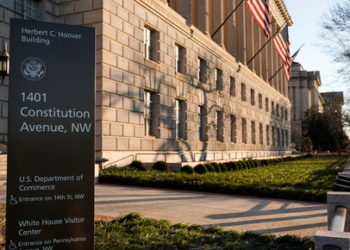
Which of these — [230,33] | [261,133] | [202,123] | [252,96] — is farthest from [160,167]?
[261,133]

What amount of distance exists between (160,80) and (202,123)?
766 centimetres

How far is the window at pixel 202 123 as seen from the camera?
1119 inches

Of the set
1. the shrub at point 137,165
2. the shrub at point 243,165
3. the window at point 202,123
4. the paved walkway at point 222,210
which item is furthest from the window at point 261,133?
the paved walkway at point 222,210

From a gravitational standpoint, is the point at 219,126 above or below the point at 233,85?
below

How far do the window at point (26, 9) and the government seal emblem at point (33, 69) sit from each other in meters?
14.6

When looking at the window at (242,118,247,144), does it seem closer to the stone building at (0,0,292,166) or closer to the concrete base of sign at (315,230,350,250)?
the stone building at (0,0,292,166)

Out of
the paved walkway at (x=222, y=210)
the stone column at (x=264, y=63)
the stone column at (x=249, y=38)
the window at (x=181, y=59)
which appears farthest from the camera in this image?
the stone column at (x=264, y=63)

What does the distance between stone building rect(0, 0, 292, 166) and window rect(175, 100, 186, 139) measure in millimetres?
65

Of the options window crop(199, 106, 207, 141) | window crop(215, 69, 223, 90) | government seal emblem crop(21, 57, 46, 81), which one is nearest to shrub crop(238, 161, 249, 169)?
window crop(199, 106, 207, 141)

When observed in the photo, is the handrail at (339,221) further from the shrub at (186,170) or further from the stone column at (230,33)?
the stone column at (230,33)

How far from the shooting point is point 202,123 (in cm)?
2859

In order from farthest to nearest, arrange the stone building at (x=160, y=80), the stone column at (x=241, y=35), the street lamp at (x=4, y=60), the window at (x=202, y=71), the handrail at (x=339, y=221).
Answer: the stone column at (x=241, y=35), the window at (x=202, y=71), the stone building at (x=160, y=80), the street lamp at (x=4, y=60), the handrail at (x=339, y=221)

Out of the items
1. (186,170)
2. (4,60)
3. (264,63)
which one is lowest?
(186,170)

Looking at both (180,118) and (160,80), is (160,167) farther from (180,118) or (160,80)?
(180,118)
